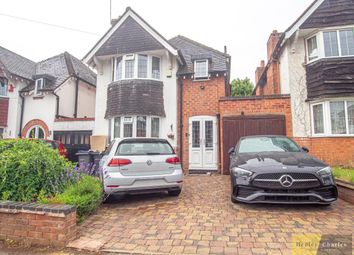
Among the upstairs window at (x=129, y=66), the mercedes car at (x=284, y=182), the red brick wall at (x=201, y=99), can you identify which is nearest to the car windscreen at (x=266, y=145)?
the mercedes car at (x=284, y=182)

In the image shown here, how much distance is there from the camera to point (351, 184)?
474 cm

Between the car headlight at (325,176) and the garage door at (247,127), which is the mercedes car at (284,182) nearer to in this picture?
the car headlight at (325,176)

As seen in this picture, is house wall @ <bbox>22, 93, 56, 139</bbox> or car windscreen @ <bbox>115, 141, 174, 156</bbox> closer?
car windscreen @ <bbox>115, 141, 174, 156</bbox>

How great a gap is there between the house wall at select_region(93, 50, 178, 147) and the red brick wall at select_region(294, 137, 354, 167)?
6.04 m

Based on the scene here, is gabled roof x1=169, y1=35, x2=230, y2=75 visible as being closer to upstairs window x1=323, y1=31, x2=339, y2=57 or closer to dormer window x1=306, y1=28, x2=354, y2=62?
dormer window x1=306, y1=28, x2=354, y2=62

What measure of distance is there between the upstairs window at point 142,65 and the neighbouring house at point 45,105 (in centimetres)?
407

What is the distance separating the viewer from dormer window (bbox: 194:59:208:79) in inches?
425

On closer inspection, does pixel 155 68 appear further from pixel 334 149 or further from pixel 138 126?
pixel 334 149

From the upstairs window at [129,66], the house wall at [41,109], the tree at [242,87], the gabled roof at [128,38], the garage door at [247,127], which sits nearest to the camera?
the garage door at [247,127]

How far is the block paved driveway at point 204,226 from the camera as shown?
9.27 feet

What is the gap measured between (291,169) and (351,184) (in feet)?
→ 6.61

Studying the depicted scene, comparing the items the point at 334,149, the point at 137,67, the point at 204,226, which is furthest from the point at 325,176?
the point at 137,67

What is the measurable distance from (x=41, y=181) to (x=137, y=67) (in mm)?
7930

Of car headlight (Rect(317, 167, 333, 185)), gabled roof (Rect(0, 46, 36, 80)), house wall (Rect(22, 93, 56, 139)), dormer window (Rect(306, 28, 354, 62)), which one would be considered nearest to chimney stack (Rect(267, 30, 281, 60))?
dormer window (Rect(306, 28, 354, 62))
